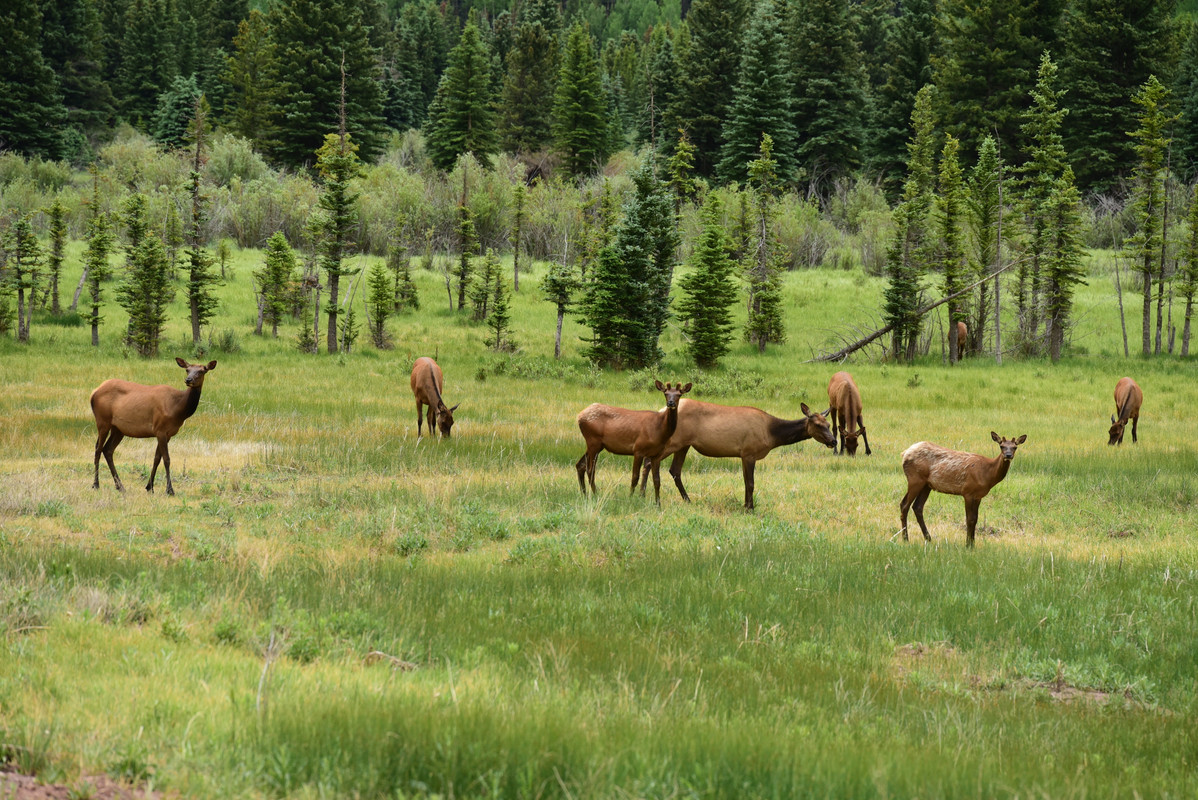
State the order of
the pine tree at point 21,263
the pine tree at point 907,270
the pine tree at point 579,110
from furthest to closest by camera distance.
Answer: the pine tree at point 579,110
the pine tree at point 907,270
the pine tree at point 21,263

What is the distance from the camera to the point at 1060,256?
43188 mm

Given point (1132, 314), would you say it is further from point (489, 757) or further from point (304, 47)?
point (304, 47)

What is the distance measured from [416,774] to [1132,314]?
54160 millimetres

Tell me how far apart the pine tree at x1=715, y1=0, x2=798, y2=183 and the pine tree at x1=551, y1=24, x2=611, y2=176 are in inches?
491

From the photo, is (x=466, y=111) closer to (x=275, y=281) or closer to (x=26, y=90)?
(x=26, y=90)

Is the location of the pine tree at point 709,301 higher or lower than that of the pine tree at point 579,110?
lower

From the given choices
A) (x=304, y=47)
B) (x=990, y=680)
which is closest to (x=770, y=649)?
(x=990, y=680)

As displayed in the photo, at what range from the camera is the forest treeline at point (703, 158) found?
41875 millimetres

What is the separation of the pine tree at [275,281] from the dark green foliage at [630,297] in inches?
513

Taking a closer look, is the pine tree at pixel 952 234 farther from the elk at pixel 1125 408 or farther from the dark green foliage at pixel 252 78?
the dark green foliage at pixel 252 78

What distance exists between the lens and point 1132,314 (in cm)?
5025

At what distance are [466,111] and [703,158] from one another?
18.8 metres

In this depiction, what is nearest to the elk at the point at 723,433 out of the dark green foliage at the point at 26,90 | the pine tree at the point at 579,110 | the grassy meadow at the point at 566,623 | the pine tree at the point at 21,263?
the grassy meadow at the point at 566,623

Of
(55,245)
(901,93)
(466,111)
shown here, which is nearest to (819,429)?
(55,245)
